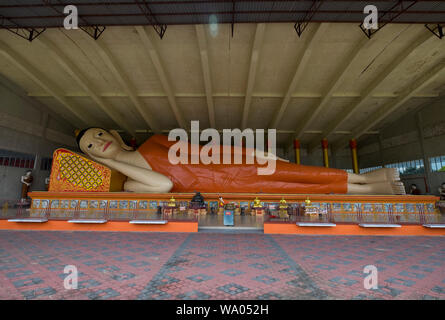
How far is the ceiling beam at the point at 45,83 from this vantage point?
8.21m

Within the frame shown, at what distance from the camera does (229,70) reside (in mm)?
9453

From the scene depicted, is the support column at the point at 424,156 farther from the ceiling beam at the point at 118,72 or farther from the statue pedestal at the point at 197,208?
the ceiling beam at the point at 118,72

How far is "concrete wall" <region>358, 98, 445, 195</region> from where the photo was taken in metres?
12.4

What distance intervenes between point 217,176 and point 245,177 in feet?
3.56

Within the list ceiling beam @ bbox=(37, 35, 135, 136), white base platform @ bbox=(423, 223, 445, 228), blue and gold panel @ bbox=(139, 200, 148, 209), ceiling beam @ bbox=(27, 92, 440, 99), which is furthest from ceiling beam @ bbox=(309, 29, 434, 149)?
ceiling beam @ bbox=(37, 35, 135, 136)

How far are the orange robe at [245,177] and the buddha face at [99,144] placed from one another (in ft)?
3.99

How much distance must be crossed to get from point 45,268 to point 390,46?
11.4 m

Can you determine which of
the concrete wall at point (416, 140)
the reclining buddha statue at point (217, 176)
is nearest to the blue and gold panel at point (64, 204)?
the reclining buddha statue at point (217, 176)

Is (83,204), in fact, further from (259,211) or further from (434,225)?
(434,225)

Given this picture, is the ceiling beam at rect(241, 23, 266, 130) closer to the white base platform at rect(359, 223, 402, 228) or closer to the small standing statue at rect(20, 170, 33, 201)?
the white base platform at rect(359, 223, 402, 228)

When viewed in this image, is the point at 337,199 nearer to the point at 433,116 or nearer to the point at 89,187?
the point at 89,187

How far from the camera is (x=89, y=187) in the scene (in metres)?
7.98
